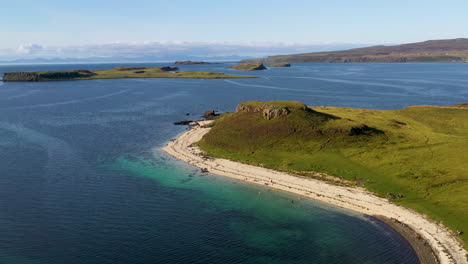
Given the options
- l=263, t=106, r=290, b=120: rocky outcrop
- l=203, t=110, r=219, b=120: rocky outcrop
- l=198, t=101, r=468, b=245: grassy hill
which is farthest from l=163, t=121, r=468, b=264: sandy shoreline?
l=203, t=110, r=219, b=120: rocky outcrop

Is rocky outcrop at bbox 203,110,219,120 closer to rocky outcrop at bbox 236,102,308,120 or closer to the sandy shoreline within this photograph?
rocky outcrop at bbox 236,102,308,120

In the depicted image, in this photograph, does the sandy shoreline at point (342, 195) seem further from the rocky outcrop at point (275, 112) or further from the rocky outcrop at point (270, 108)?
the rocky outcrop at point (275, 112)

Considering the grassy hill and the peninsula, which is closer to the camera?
the peninsula

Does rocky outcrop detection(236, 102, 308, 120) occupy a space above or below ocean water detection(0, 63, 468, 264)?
above

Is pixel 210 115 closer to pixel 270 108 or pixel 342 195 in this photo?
pixel 270 108

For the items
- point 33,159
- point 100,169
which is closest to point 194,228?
point 100,169

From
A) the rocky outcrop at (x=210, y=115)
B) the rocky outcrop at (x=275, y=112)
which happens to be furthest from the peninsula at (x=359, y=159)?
the rocky outcrop at (x=210, y=115)
